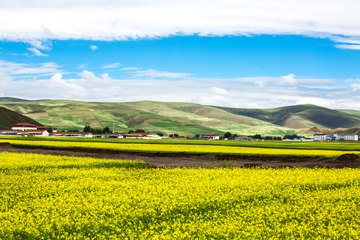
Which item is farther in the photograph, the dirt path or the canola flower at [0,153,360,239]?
the dirt path

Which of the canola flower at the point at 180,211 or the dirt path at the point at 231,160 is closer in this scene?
the canola flower at the point at 180,211

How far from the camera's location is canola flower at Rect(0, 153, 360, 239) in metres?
10.1

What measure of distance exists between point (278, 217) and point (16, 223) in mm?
9178

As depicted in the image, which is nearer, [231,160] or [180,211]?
[180,211]

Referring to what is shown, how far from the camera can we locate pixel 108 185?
17141mm

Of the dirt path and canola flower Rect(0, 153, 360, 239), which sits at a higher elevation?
canola flower Rect(0, 153, 360, 239)

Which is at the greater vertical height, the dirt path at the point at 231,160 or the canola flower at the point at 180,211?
the canola flower at the point at 180,211

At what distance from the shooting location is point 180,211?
1274cm

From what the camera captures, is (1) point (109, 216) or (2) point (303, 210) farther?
(2) point (303, 210)

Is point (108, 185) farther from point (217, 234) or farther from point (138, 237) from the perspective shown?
point (217, 234)

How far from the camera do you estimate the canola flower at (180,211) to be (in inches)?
399

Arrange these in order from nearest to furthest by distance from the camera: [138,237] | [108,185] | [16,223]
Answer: [138,237] → [16,223] → [108,185]

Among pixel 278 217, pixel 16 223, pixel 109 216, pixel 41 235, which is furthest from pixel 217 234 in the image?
pixel 16 223

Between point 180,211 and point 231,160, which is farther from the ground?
point 180,211
